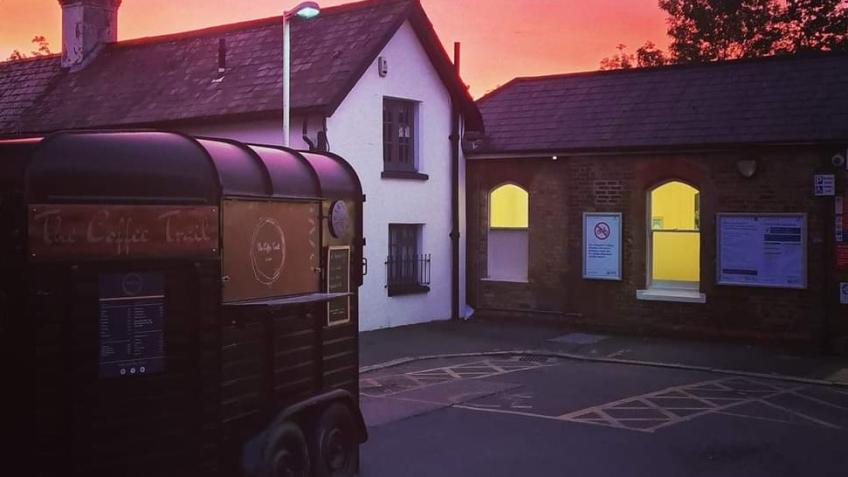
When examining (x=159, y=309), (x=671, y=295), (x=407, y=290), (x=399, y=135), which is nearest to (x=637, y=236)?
(x=671, y=295)

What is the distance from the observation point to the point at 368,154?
18469mm

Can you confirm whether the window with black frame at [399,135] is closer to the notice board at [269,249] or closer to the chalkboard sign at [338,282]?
the chalkboard sign at [338,282]

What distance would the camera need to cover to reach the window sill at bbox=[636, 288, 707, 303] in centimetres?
1793

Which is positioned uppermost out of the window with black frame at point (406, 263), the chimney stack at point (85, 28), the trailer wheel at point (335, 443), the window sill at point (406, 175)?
the chimney stack at point (85, 28)

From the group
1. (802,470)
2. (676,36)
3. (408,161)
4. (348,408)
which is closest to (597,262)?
(408,161)

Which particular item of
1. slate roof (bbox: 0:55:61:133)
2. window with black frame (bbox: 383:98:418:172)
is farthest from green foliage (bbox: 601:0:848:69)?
slate roof (bbox: 0:55:61:133)

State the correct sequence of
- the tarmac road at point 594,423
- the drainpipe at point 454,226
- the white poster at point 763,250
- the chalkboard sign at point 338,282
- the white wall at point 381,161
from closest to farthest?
the chalkboard sign at point 338,282
the tarmac road at point 594,423
the white poster at point 763,250
the white wall at point 381,161
the drainpipe at point 454,226

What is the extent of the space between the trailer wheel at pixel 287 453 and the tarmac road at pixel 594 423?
1408 mm

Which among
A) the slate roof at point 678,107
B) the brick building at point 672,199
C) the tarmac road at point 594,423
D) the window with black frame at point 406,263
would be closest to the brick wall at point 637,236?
the brick building at point 672,199

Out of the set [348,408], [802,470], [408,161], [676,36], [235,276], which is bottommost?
[802,470]

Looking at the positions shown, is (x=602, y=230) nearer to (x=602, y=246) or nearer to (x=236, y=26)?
(x=602, y=246)

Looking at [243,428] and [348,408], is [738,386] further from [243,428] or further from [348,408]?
[243,428]

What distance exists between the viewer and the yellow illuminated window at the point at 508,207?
20763 millimetres

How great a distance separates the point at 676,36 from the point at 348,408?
34.9 m
